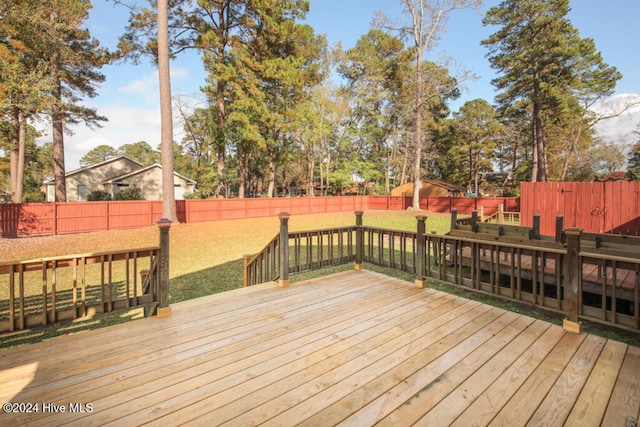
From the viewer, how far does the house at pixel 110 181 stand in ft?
78.2

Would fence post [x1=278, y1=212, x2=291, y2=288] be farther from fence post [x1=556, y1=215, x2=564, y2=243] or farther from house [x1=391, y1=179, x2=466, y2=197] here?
house [x1=391, y1=179, x2=466, y2=197]

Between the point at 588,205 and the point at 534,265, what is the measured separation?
9.00 meters

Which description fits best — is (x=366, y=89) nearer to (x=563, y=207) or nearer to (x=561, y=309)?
(x=563, y=207)

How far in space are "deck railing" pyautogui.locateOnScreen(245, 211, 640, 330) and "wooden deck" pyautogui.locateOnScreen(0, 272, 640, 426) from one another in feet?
1.00

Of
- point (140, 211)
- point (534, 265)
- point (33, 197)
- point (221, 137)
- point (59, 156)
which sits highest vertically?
point (221, 137)

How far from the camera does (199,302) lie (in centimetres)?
385

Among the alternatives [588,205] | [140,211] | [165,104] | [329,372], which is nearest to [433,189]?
[588,205]

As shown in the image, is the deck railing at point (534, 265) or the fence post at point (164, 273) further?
the fence post at point (164, 273)

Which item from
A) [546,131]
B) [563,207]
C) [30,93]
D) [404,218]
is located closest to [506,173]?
[546,131]

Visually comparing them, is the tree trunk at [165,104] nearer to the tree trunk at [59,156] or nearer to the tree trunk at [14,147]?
the tree trunk at [14,147]

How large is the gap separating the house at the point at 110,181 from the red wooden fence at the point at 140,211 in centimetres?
932

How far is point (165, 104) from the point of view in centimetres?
1232

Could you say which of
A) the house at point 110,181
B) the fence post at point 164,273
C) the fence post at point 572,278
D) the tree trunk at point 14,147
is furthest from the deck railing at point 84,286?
the house at point 110,181

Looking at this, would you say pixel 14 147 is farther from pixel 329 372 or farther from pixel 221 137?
pixel 329 372
